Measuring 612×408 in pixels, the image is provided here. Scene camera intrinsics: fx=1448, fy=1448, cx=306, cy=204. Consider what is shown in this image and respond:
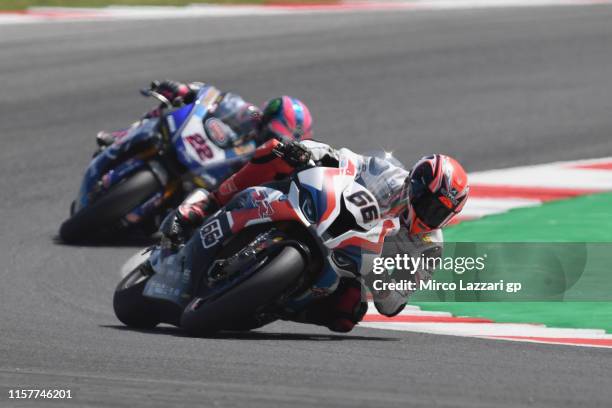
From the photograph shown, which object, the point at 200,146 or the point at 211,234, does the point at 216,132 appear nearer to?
the point at 200,146

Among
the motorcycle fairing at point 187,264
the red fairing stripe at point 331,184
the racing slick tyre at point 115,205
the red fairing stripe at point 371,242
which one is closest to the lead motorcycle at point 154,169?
the racing slick tyre at point 115,205

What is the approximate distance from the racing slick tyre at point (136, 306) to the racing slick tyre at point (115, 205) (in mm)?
3255

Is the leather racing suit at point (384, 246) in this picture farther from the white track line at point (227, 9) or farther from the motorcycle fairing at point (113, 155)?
the white track line at point (227, 9)

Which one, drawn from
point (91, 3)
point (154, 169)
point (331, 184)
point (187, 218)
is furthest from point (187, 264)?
point (91, 3)

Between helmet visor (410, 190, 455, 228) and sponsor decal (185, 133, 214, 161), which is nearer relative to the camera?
helmet visor (410, 190, 455, 228)

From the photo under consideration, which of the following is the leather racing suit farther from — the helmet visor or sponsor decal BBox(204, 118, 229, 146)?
sponsor decal BBox(204, 118, 229, 146)

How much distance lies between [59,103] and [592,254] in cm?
869

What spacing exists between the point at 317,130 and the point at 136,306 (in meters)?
8.03

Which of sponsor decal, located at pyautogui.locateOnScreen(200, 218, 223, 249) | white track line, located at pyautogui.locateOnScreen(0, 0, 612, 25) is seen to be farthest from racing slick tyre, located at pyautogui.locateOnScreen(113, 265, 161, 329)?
white track line, located at pyautogui.locateOnScreen(0, 0, 612, 25)

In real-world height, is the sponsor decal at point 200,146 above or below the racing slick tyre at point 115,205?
above

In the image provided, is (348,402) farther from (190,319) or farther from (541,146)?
(541,146)

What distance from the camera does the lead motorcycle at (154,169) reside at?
11797mm

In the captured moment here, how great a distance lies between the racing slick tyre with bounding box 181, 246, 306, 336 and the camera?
7461mm

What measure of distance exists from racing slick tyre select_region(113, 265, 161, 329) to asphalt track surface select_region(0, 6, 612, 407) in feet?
0.43
